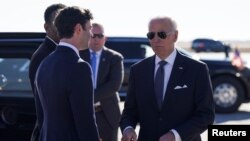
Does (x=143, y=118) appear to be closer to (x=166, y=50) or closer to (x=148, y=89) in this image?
(x=148, y=89)

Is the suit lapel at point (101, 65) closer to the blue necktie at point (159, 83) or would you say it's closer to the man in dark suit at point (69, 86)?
the blue necktie at point (159, 83)

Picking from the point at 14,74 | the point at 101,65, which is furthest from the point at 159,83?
the point at 14,74

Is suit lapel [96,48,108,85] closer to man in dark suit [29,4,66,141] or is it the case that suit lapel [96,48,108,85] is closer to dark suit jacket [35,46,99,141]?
man in dark suit [29,4,66,141]

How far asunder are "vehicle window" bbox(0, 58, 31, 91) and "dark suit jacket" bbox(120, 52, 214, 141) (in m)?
1.52

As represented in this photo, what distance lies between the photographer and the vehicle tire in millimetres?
12016

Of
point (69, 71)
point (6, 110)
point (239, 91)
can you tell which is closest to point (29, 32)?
point (6, 110)

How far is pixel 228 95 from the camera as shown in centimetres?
1201

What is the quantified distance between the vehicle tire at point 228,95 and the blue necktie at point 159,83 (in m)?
8.41

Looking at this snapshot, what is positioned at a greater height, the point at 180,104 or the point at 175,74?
the point at 175,74

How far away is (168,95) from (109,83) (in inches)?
61.7

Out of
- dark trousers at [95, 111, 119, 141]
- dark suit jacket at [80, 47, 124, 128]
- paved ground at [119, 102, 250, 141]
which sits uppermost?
dark suit jacket at [80, 47, 124, 128]

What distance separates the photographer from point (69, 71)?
124 inches

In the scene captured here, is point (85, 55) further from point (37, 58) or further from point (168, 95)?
point (168, 95)

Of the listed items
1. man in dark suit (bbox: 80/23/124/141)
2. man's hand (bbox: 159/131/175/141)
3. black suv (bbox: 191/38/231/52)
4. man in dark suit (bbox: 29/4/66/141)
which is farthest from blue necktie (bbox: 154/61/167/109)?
black suv (bbox: 191/38/231/52)
